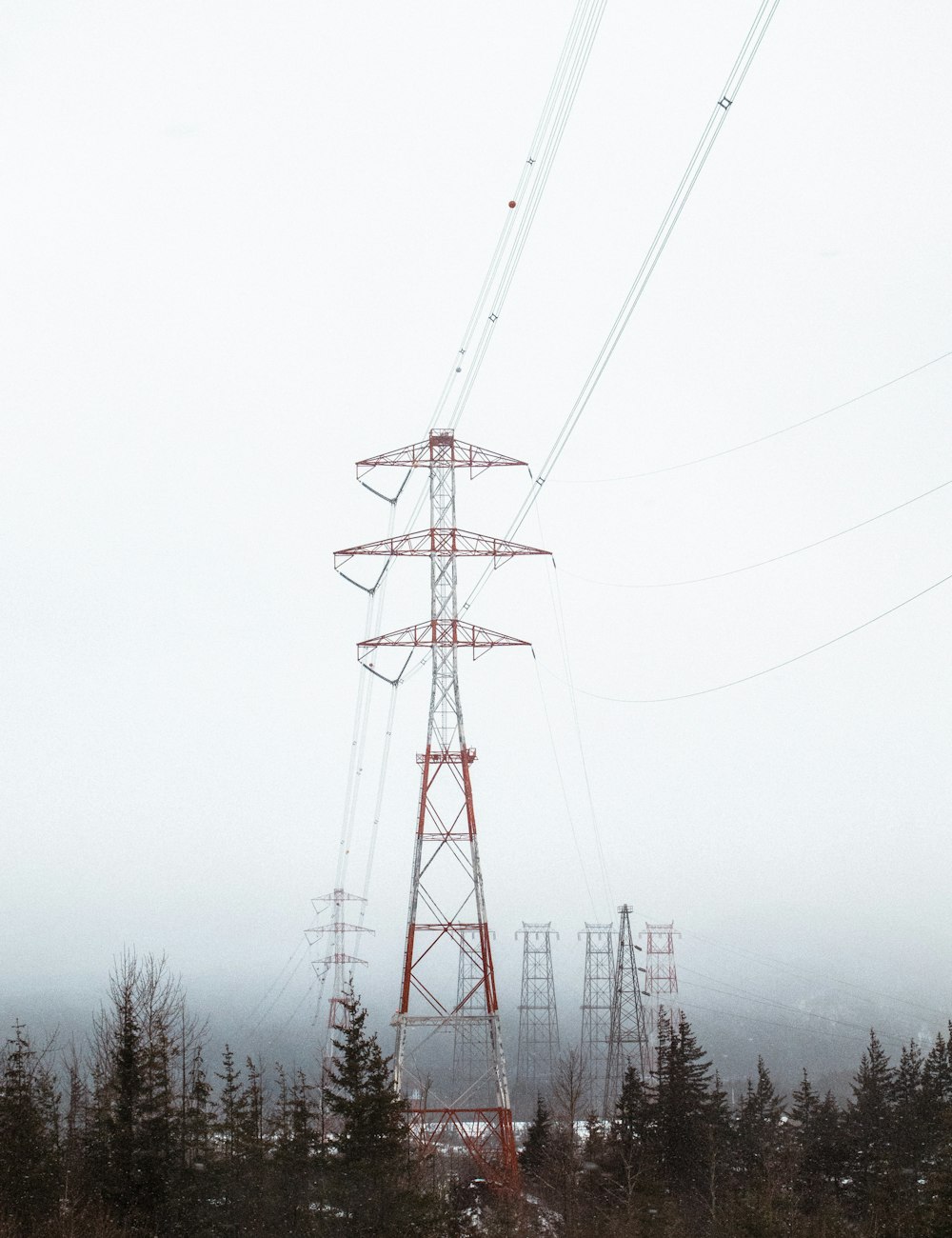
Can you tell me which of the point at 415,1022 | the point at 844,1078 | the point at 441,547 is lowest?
the point at 844,1078

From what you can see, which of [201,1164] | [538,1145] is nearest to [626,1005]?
[538,1145]

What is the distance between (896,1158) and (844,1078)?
109m

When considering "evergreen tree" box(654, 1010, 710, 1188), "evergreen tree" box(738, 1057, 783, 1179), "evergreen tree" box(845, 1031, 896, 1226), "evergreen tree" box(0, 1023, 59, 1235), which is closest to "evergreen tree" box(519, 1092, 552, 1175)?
"evergreen tree" box(654, 1010, 710, 1188)

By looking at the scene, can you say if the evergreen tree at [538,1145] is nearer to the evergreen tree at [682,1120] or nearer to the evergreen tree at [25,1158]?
the evergreen tree at [682,1120]

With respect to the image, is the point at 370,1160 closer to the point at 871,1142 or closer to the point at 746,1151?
the point at 746,1151

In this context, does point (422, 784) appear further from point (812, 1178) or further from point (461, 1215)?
point (812, 1178)

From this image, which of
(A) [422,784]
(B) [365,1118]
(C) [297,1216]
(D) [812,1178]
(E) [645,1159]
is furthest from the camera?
(D) [812,1178]

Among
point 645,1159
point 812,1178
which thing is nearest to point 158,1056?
point 645,1159

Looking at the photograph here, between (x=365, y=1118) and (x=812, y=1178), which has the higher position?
(x=365, y=1118)

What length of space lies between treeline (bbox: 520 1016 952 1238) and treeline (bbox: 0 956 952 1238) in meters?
0.10

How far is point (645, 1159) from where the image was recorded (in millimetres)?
36562

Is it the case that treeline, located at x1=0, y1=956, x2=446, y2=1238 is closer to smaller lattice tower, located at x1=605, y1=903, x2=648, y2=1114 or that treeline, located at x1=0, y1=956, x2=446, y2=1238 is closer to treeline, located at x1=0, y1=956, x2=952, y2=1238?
treeline, located at x1=0, y1=956, x2=952, y2=1238

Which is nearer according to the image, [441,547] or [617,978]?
[441,547]

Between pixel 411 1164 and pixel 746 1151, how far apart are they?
21.3m
